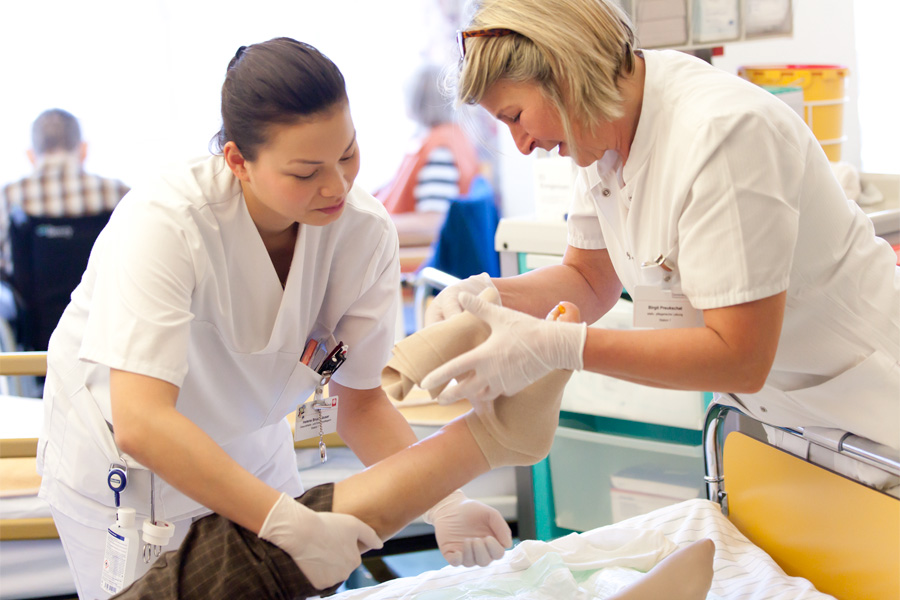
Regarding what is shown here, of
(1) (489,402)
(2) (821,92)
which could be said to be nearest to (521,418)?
(1) (489,402)

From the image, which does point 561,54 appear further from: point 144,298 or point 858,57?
point 858,57

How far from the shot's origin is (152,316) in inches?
46.7

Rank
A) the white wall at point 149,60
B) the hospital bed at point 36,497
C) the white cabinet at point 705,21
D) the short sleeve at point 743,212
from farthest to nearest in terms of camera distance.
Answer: the white wall at point 149,60, the white cabinet at point 705,21, the hospital bed at point 36,497, the short sleeve at point 743,212

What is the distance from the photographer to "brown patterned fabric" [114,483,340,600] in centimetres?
119

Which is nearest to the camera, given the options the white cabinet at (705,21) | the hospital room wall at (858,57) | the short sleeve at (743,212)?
the short sleeve at (743,212)

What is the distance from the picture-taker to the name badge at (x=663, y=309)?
126 cm

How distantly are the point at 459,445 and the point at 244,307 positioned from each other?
433 millimetres

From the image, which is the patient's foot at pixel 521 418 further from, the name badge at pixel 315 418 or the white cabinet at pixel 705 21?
the white cabinet at pixel 705 21

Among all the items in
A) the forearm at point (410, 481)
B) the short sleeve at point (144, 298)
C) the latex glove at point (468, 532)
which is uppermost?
the short sleeve at point (144, 298)

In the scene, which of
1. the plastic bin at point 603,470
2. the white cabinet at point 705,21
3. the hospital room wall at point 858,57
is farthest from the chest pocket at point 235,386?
the hospital room wall at point 858,57

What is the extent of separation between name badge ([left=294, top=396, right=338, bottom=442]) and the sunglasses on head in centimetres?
65

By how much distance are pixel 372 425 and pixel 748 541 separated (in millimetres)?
760

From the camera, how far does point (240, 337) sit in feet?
4.63

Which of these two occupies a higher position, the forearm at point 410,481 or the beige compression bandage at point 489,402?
the beige compression bandage at point 489,402
